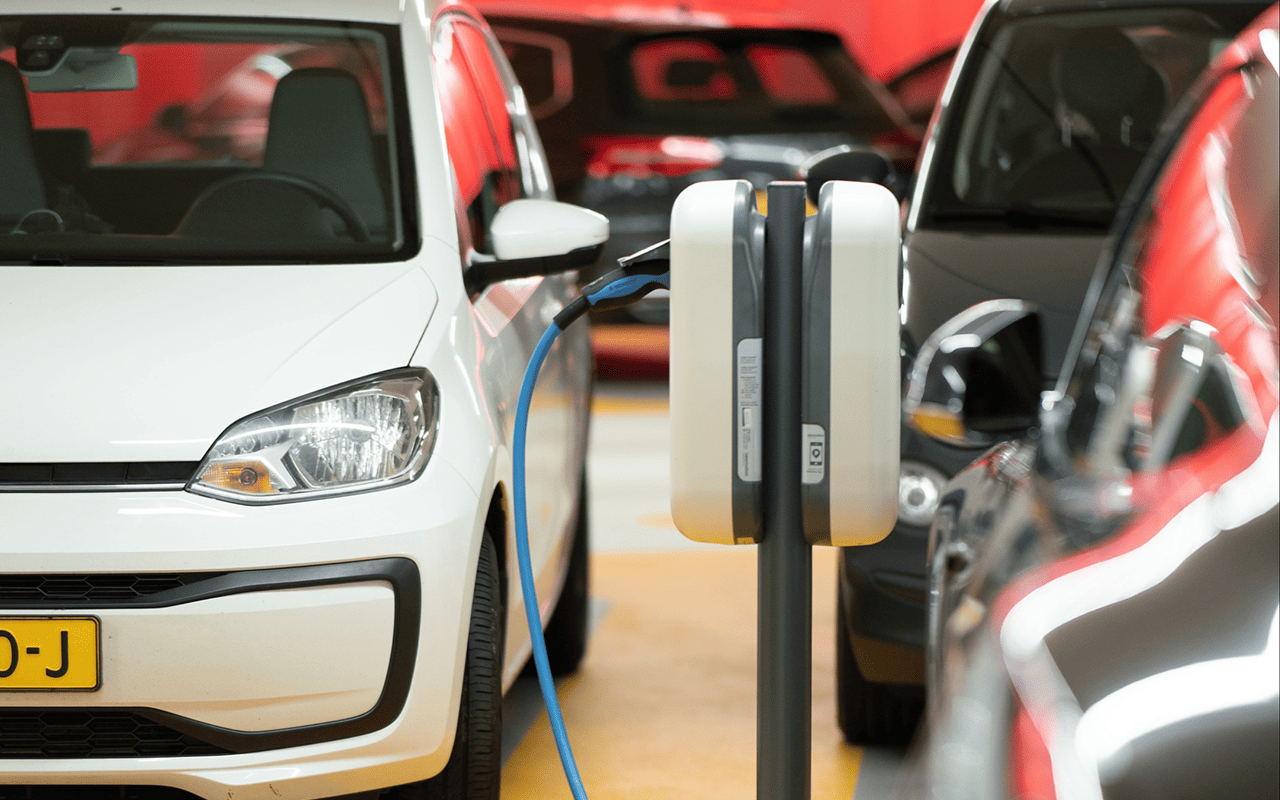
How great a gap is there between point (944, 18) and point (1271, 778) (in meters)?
13.2

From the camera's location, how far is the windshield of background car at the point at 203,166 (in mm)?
2820

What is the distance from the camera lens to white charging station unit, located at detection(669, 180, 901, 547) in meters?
1.43

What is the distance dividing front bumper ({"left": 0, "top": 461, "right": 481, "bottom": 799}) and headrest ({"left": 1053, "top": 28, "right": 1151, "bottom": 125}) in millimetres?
2228

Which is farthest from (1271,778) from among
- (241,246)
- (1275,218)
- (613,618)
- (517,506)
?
(613,618)

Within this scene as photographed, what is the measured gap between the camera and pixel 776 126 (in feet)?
25.2

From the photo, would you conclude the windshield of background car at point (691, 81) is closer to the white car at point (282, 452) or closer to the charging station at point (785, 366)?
the white car at point (282, 452)

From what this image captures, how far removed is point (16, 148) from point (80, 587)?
1234 millimetres

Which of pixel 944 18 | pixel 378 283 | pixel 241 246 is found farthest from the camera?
pixel 944 18

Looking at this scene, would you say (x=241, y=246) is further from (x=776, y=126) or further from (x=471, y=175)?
(x=776, y=126)

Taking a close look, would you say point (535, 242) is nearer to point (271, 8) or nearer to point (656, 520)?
point (271, 8)

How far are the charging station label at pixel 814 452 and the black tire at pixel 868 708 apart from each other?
5.64 ft

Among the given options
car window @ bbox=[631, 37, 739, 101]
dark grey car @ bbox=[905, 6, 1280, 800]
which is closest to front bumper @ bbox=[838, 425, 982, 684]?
dark grey car @ bbox=[905, 6, 1280, 800]

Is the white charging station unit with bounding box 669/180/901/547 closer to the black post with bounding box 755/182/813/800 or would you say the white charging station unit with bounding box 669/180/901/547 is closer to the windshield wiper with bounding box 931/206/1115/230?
the black post with bounding box 755/182/813/800

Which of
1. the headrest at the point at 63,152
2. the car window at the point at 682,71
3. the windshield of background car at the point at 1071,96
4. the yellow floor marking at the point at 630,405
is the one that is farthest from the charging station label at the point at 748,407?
the car window at the point at 682,71
